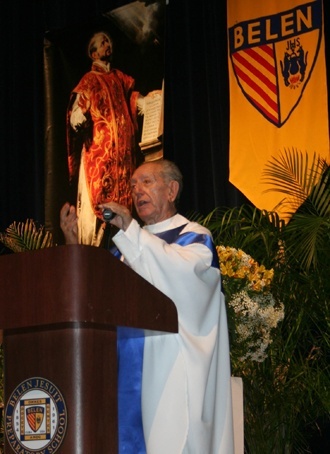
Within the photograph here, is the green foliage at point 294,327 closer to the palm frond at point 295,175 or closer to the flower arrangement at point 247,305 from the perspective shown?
the palm frond at point 295,175

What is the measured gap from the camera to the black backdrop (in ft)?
20.6

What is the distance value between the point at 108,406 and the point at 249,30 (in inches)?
174

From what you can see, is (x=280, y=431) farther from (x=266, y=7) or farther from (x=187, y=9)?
(x=187, y=9)

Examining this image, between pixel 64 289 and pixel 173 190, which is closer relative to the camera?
pixel 64 289

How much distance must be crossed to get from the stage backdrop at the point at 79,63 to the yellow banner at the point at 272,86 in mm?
584

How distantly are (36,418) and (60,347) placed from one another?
0.17 meters

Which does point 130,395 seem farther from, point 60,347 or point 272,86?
point 272,86

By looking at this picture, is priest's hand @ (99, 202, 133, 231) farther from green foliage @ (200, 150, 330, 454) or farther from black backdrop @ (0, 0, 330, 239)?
black backdrop @ (0, 0, 330, 239)

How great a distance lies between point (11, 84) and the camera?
7.52 metres

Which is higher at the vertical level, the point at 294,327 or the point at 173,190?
the point at 173,190

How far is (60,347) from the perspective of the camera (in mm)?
2053

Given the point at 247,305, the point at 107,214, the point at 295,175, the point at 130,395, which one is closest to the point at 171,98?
the point at 295,175

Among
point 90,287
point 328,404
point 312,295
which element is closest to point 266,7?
point 312,295

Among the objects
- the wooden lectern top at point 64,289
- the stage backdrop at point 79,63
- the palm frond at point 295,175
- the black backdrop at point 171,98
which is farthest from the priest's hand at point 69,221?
the black backdrop at point 171,98
